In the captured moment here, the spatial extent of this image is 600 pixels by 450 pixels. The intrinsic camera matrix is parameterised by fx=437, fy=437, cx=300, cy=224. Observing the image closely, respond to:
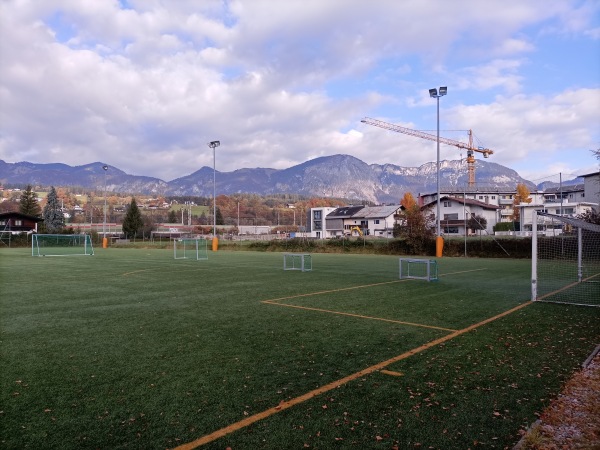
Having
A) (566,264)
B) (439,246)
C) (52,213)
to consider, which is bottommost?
(566,264)

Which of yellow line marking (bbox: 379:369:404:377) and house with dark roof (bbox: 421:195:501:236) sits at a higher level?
house with dark roof (bbox: 421:195:501:236)

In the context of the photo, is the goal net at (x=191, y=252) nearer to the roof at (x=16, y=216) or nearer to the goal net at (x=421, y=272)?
the goal net at (x=421, y=272)

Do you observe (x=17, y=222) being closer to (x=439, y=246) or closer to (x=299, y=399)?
(x=439, y=246)

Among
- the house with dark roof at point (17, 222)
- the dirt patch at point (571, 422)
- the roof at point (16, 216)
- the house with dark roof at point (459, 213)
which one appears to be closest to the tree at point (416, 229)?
the dirt patch at point (571, 422)

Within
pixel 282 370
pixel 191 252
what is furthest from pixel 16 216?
pixel 282 370

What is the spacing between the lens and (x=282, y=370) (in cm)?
569

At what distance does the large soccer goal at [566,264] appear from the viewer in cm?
1164

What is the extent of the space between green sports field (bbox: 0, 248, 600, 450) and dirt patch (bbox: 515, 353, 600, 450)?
139 millimetres

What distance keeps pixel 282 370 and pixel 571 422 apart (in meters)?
3.20

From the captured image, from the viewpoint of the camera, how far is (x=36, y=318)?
367 inches

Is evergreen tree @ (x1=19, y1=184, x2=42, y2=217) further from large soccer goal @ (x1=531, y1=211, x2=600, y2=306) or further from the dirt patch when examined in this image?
the dirt patch

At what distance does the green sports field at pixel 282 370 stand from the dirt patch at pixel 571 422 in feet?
0.45

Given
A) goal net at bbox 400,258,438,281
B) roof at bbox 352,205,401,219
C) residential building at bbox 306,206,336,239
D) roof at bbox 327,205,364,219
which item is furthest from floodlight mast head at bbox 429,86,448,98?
residential building at bbox 306,206,336,239

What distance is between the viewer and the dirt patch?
3676 millimetres
